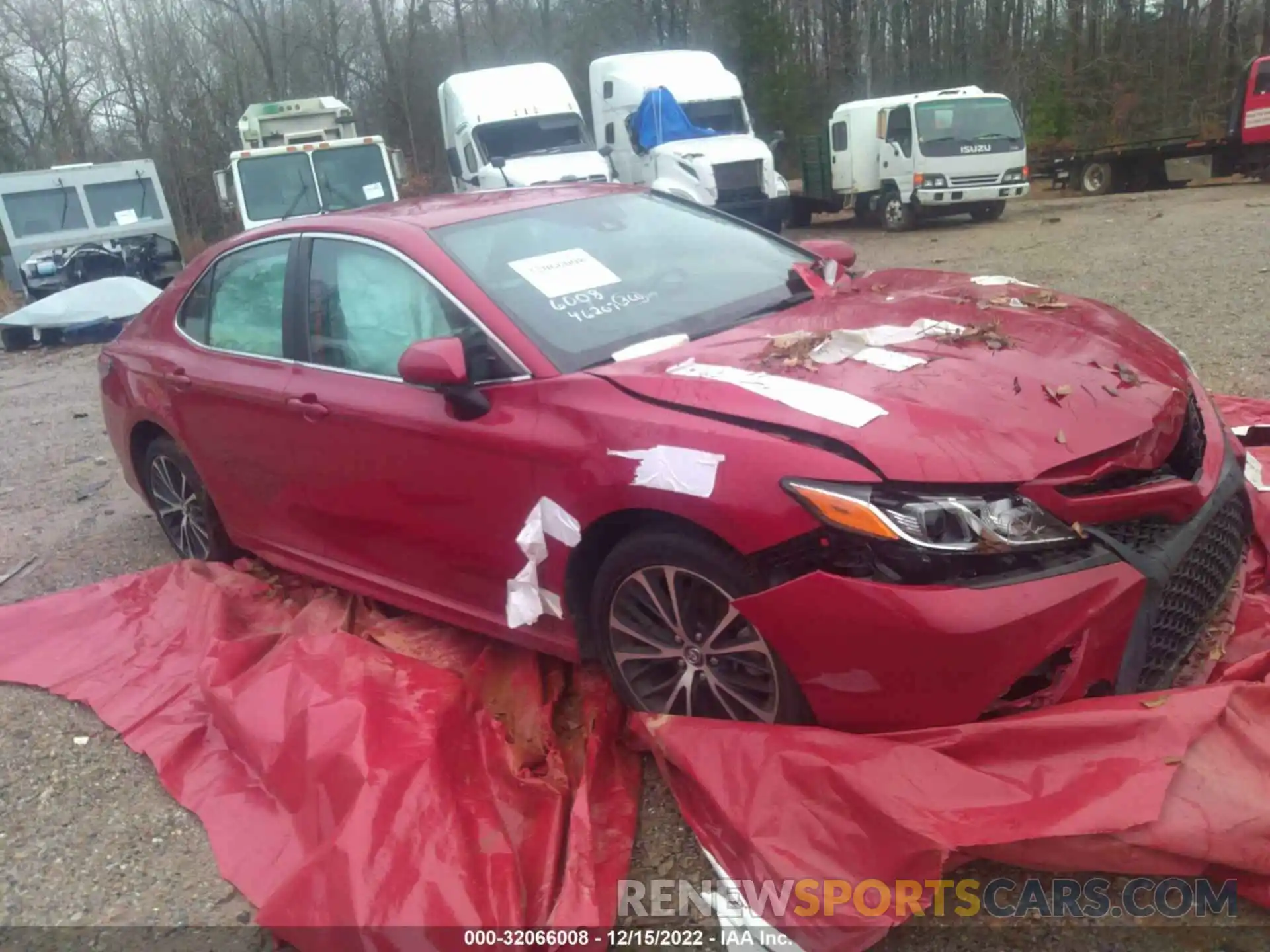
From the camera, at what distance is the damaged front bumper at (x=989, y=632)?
8.03 ft

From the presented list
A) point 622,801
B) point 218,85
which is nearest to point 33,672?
point 622,801

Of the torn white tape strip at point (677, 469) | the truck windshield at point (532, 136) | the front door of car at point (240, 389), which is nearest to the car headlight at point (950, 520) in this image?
the torn white tape strip at point (677, 469)

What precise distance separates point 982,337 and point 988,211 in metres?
17.4

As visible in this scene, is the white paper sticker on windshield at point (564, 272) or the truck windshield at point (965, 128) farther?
the truck windshield at point (965, 128)

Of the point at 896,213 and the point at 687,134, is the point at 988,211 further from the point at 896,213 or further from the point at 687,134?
the point at 687,134

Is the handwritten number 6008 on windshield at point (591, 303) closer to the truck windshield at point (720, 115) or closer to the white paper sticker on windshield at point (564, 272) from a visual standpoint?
the white paper sticker on windshield at point (564, 272)

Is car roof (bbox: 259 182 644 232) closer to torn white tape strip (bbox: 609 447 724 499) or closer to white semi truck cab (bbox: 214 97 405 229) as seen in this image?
torn white tape strip (bbox: 609 447 724 499)

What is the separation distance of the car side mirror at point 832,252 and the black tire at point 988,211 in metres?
15.3

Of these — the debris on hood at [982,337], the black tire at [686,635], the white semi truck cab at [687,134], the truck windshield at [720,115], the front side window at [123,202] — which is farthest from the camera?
the truck windshield at [720,115]

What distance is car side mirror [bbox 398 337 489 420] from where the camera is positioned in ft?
10.3

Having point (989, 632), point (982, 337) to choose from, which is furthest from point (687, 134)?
point (989, 632)

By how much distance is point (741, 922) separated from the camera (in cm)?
243

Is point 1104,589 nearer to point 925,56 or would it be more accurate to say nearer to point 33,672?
point 33,672

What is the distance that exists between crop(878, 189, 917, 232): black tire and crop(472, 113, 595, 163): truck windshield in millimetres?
5732
